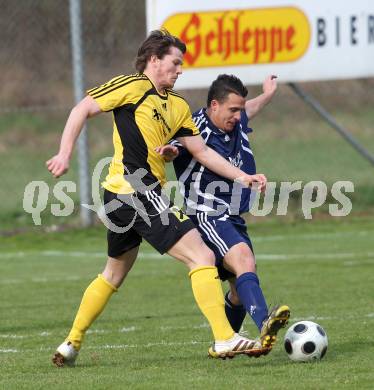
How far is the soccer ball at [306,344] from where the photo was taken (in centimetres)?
637

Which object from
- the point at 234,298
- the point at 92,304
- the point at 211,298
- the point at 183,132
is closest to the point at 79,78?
the point at 234,298

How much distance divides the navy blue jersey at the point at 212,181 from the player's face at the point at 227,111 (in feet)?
0.16

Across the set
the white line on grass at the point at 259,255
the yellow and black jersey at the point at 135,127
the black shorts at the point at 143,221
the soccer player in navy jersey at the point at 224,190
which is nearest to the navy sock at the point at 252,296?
the soccer player in navy jersey at the point at 224,190

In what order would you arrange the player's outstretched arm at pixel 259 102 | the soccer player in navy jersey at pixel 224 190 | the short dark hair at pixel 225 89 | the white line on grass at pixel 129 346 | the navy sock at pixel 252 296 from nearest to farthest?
the navy sock at pixel 252 296, the soccer player in navy jersey at pixel 224 190, the short dark hair at pixel 225 89, the white line on grass at pixel 129 346, the player's outstretched arm at pixel 259 102

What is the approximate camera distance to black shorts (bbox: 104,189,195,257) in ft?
21.0

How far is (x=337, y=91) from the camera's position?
2341 centimetres

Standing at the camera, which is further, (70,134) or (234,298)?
(234,298)

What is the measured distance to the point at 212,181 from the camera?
7.08 metres

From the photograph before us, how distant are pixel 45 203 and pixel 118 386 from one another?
32.0ft

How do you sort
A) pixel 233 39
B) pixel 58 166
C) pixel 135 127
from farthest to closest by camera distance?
pixel 233 39
pixel 135 127
pixel 58 166

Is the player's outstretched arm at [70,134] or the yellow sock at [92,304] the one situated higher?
the player's outstretched arm at [70,134]

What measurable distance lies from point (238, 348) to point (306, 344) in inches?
16.7

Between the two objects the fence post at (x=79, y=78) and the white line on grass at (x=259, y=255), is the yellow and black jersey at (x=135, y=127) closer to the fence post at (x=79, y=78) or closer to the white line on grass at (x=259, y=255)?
the white line on grass at (x=259, y=255)

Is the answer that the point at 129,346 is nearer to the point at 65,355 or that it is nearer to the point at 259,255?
the point at 65,355
